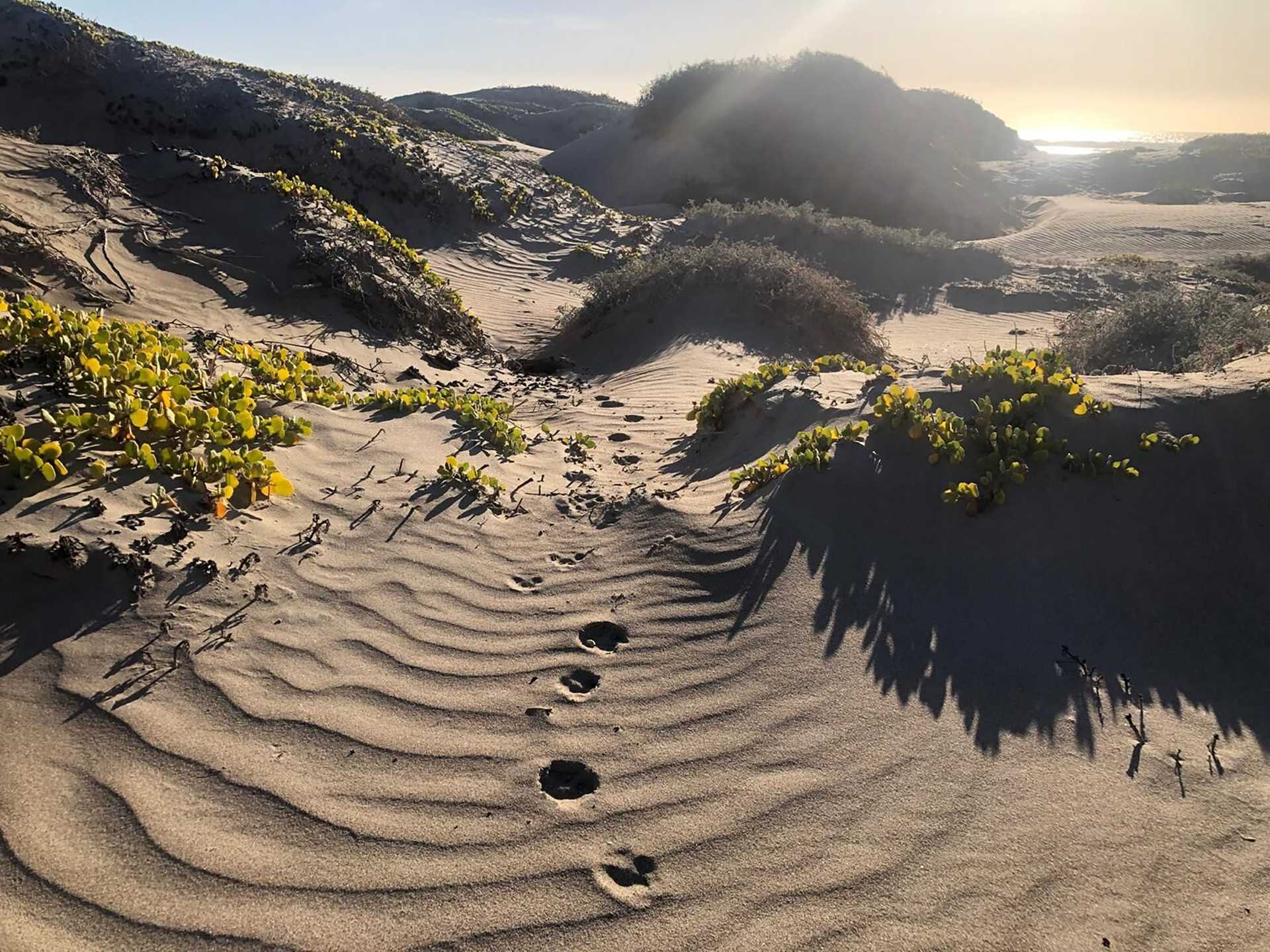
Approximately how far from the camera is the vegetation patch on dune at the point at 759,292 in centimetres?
937

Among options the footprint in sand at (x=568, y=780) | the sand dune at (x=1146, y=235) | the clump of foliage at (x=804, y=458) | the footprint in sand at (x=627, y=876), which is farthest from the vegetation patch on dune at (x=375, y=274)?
the sand dune at (x=1146, y=235)

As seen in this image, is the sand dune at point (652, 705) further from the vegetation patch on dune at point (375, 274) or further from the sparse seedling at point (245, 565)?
the vegetation patch on dune at point (375, 274)

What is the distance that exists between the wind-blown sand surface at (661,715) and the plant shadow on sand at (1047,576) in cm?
2

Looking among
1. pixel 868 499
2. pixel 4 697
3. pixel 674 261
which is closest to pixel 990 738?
pixel 868 499

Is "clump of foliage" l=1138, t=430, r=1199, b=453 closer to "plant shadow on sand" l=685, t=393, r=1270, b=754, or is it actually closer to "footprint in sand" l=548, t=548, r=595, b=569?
"plant shadow on sand" l=685, t=393, r=1270, b=754

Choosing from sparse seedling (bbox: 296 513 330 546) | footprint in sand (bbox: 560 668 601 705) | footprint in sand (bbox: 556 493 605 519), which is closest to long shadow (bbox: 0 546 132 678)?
sparse seedling (bbox: 296 513 330 546)

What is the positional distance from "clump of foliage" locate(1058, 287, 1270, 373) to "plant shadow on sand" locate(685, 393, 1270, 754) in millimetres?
3810

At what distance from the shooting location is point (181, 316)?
6.34 m

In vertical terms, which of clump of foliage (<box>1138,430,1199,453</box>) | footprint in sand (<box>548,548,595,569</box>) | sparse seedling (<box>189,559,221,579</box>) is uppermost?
clump of foliage (<box>1138,430,1199,453</box>)

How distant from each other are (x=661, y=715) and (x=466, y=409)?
130 inches

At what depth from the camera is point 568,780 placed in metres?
2.44

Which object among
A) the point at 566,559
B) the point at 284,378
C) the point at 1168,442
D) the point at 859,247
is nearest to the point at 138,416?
the point at 284,378

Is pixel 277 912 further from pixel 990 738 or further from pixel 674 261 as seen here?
pixel 674 261

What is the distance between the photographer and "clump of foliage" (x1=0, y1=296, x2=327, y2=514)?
122 inches
